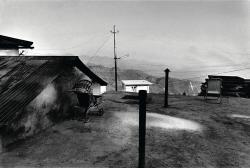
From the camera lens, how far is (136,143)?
272 inches

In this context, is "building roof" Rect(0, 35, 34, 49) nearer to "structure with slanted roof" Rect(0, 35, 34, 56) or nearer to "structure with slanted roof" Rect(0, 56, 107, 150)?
"structure with slanted roof" Rect(0, 35, 34, 56)

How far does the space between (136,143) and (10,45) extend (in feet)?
38.5

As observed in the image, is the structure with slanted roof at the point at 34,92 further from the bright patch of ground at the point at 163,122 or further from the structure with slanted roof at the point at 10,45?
the structure with slanted roof at the point at 10,45

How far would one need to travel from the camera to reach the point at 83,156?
5.93m

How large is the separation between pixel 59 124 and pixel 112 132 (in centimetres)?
235

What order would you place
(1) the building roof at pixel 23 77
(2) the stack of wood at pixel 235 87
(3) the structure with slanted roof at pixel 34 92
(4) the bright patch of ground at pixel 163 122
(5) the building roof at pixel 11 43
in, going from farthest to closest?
(2) the stack of wood at pixel 235 87, (5) the building roof at pixel 11 43, (4) the bright patch of ground at pixel 163 122, (1) the building roof at pixel 23 77, (3) the structure with slanted roof at pixel 34 92

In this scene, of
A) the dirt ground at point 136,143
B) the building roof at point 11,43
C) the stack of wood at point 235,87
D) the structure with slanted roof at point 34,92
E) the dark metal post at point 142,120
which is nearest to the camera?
the dark metal post at point 142,120

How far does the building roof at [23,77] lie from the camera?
666 centimetres

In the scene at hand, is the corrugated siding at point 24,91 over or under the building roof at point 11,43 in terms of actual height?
under

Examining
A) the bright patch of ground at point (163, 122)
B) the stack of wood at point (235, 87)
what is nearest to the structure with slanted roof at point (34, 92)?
the bright patch of ground at point (163, 122)

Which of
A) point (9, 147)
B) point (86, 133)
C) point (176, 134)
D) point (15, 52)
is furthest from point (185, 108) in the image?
point (15, 52)

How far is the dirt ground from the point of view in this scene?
5.64 meters

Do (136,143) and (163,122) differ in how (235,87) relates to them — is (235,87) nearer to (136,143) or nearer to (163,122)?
(163,122)

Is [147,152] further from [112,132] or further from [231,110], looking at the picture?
[231,110]
